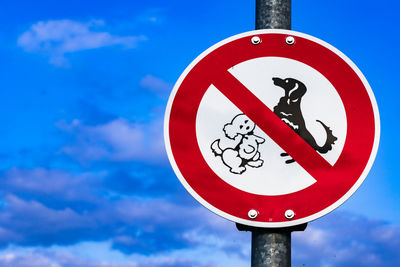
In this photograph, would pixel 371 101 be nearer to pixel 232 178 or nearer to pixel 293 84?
pixel 293 84

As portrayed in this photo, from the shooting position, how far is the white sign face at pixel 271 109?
2139mm

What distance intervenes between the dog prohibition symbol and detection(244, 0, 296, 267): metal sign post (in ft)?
0.71

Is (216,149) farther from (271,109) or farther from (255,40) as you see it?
(255,40)

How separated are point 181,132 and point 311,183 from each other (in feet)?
1.64

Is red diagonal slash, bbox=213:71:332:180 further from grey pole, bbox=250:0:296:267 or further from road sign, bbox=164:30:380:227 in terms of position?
grey pole, bbox=250:0:296:267

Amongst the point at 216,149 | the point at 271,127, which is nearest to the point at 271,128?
the point at 271,127

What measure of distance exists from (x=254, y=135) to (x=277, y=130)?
0.27 feet

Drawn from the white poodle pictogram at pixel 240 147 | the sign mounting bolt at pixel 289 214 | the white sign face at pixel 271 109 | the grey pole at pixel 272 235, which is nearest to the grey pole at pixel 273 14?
the grey pole at pixel 272 235

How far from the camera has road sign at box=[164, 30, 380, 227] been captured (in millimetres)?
2119

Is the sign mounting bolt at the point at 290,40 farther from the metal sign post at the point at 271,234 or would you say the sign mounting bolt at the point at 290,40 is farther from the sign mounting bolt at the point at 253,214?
the sign mounting bolt at the point at 253,214

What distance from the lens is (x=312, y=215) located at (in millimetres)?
2076

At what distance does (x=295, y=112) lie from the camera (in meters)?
2.21

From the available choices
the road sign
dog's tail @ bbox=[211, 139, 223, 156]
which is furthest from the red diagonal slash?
dog's tail @ bbox=[211, 139, 223, 156]

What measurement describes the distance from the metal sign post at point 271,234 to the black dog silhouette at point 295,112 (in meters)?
0.21
